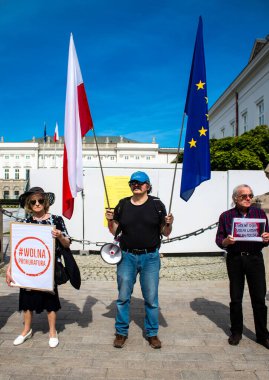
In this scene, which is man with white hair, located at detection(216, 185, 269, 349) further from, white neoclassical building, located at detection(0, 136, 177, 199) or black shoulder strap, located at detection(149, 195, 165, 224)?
white neoclassical building, located at detection(0, 136, 177, 199)

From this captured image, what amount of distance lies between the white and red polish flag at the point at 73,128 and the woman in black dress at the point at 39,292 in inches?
15.3

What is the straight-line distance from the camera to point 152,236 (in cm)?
405

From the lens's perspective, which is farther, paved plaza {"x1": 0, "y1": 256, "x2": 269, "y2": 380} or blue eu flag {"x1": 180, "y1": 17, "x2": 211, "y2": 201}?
blue eu flag {"x1": 180, "y1": 17, "x2": 211, "y2": 201}

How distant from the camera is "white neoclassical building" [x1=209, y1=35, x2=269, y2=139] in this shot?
25.8 meters

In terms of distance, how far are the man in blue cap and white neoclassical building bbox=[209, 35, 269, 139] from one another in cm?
2317

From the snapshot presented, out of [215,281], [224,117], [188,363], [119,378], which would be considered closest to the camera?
[119,378]

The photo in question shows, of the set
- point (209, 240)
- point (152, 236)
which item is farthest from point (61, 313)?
point (209, 240)

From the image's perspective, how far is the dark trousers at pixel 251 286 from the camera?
4.13 m

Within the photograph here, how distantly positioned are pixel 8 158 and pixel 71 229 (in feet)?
345

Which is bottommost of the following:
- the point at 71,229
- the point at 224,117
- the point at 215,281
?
the point at 215,281

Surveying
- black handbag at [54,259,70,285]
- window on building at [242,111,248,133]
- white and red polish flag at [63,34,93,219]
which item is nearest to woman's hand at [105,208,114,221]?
white and red polish flag at [63,34,93,219]

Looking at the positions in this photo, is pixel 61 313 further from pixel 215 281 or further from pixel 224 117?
pixel 224 117

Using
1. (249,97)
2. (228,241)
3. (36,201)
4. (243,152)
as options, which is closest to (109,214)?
(36,201)

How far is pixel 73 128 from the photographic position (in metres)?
4.53
